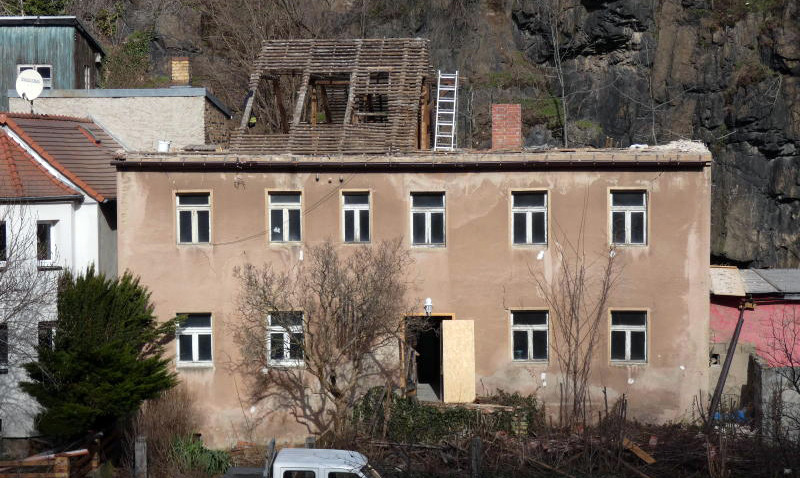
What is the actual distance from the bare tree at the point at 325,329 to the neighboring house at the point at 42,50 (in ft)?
49.1

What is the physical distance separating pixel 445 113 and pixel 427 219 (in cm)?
738

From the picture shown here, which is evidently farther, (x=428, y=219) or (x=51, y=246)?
(x=51, y=246)

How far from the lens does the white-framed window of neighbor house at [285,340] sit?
1941 cm

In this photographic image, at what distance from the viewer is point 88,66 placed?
32406 mm

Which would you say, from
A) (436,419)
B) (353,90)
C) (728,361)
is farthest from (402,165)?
(728,361)

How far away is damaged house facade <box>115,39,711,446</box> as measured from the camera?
19.5m

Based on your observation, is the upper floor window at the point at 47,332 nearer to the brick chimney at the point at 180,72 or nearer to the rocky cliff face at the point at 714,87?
the brick chimney at the point at 180,72

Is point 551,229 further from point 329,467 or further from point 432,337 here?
point 329,467

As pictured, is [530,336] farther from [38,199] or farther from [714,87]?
[714,87]

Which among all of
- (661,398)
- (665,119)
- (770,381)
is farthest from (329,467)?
(665,119)

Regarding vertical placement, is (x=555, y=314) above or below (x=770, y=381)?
above

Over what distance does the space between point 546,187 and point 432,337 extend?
17.7 feet

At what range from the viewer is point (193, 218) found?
65.9 ft

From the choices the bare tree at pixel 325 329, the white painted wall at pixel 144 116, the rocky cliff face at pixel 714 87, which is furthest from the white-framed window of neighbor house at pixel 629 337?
the rocky cliff face at pixel 714 87
